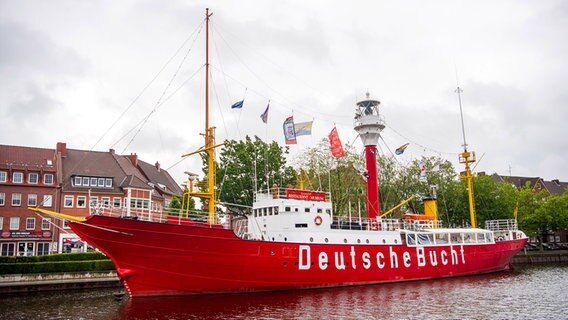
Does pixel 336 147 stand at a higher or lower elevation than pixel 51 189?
higher

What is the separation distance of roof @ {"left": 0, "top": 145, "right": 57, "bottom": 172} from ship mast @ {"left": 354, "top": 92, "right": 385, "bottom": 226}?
3266 cm

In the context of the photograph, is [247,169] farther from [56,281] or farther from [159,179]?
[159,179]

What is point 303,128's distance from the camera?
29.1 metres

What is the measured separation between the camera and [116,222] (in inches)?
878

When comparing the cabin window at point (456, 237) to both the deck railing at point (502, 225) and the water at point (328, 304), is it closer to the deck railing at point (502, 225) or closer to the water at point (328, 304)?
the deck railing at point (502, 225)

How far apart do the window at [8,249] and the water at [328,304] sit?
19382 mm

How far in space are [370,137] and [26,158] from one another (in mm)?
36707

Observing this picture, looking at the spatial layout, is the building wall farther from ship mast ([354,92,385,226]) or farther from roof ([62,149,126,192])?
ship mast ([354,92,385,226])

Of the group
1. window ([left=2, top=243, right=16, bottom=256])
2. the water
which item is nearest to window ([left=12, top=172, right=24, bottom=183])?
window ([left=2, top=243, right=16, bottom=256])

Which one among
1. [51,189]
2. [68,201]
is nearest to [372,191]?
[68,201]

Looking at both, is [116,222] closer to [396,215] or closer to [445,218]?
[396,215]

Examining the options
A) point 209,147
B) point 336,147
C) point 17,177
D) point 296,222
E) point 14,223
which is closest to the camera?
point 209,147

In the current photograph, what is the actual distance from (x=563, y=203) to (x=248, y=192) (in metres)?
41.2

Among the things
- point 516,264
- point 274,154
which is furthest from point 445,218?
point 274,154
